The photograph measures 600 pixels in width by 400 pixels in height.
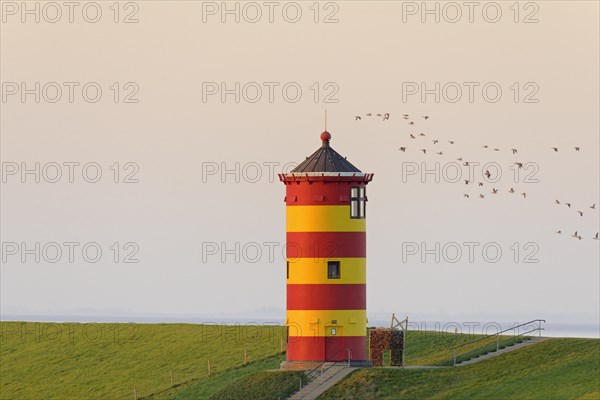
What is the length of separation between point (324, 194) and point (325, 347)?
6.28 meters

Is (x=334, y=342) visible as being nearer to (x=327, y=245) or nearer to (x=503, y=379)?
(x=327, y=245)

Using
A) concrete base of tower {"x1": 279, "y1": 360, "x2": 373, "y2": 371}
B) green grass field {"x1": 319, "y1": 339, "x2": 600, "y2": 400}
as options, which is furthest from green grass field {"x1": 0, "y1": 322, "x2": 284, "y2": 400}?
green grass field {"x1": 319, "y1": 339, "x2": 600, "y2": 400}

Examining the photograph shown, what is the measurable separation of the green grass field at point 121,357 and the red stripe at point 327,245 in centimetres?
852

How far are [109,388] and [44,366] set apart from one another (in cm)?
729

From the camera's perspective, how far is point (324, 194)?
69.8m

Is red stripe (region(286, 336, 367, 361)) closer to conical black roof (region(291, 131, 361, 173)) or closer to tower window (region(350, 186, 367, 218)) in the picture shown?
tower window (region(350, 186, 367, 218))

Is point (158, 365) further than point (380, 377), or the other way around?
point (158, 365)

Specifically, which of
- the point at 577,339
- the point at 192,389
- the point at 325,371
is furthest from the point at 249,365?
the point at 577,339

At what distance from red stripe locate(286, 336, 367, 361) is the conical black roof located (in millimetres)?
6907

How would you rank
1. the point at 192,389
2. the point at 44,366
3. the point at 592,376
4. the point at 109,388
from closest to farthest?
the point at 592,376, the point at 192,389, the point at 109,388, the point at 44,366

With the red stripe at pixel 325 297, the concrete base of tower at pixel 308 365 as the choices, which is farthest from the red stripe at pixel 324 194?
the concrete base of tower at pixel 308 365

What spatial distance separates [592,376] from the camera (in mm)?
64125

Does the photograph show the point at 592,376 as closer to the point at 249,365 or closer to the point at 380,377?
the point at 380,377

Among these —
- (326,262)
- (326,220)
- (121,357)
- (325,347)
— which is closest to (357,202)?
(326,220)
